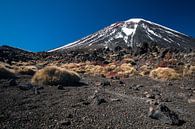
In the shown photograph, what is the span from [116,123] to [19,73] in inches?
740

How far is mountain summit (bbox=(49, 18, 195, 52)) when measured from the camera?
422 ft

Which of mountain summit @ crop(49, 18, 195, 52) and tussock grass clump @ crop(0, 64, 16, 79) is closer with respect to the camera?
tussock grass clump @ crop(0, 64, 16, 79)

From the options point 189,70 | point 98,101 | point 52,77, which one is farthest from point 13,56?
point 98,101

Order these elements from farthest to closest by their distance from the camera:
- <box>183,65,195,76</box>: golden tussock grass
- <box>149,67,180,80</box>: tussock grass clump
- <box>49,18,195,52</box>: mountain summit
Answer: <box>49,18,195,52</box>: mountain summit → <box>183,65,195,76</box>: golden tussock grass → <box>149,67,180,80</box>: tussock grass clump

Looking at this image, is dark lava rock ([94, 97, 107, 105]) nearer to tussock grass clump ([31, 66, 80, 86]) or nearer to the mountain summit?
tussock grass clump ([31, 66, 80, 86])

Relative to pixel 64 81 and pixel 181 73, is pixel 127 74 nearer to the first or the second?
pixel 181 73

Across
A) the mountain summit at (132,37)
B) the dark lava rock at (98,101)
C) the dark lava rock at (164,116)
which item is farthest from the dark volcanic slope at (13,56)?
the dark lava rock at (164,116)

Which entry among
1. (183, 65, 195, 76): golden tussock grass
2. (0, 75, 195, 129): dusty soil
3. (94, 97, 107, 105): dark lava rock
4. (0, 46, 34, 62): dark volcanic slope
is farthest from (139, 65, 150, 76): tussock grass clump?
(0, 46, 34, 62): dark volcanic slope

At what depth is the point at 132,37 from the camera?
144250 mm

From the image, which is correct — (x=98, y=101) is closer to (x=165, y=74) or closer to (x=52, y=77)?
(x=52, y=77)

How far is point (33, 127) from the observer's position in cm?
950

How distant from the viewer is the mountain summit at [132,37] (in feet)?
422

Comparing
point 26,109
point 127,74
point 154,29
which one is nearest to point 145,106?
point 26,109

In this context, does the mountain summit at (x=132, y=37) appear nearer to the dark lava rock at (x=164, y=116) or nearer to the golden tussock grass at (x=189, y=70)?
the golden tussock grass at (x=189, y=70)
